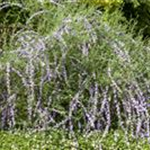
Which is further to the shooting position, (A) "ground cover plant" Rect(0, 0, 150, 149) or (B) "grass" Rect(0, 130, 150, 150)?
(A) "ground cover plant" Rect(0, 0, 150, 149)

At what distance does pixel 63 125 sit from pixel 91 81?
36cm

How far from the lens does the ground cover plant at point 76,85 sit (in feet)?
11.5

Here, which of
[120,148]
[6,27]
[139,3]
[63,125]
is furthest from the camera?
[139,3]

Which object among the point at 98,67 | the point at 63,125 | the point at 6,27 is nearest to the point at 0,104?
the point at 63,125

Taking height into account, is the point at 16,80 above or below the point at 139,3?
below

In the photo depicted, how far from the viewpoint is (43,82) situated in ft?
11.8

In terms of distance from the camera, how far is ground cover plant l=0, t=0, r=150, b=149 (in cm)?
350

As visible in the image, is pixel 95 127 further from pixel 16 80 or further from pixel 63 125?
pixel 16 80

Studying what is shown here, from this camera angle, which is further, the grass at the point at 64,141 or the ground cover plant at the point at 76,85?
the ground cover plant at the point at 76,85

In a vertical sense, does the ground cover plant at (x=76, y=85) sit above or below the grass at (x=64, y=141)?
above

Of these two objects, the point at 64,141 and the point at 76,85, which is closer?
the point at 64,141

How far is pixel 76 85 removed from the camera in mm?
3652

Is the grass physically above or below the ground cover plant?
below

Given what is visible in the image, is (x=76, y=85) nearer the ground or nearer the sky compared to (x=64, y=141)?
nearer the sky
